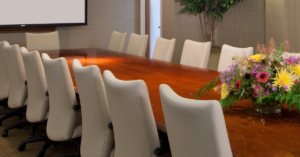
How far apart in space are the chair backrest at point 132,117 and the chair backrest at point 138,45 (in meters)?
3.68

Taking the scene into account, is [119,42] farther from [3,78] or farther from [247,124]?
[247,124]

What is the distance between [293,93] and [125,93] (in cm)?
91

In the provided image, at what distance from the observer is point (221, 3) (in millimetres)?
Answer: 6781

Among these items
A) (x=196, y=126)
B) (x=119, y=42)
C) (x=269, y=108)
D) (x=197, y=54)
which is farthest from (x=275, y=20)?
(x=196, y=126)

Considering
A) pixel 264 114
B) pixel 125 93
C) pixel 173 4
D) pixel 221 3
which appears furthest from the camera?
pixel 173 4

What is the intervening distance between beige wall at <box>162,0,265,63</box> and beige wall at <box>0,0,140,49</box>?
1.20 meters

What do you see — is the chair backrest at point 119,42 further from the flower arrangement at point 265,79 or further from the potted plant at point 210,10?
the flower arrangement at point 265,79

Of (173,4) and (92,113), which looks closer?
(92,113)

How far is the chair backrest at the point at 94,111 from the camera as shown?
226cm

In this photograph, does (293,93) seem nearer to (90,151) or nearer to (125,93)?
(125,93)

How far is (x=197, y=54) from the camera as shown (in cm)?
430

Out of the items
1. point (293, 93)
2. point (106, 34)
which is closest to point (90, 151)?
point (293, 93)

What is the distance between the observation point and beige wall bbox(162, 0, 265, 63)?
6.71m

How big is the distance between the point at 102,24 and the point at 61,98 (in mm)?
5789
